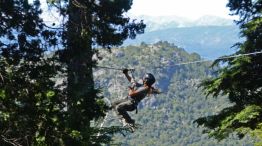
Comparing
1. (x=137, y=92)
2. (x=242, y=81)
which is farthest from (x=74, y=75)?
(x=242, y=81)

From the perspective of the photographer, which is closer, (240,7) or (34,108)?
(34,108)

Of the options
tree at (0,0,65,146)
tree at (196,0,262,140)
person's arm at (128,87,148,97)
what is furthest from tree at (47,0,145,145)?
tree at (196,0,262,140)

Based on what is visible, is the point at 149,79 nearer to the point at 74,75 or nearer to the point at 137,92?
the point at 137,92

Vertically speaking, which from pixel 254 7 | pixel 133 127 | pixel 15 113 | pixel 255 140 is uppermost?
pixel 254 7

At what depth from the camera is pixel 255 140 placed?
12500 millimetres

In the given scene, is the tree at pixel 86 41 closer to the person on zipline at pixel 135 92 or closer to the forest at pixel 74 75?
the forest at pixel 74 75

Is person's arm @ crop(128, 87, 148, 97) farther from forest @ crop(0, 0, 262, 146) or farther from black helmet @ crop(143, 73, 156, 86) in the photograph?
forest @ crop(0, 0, 262, 146)

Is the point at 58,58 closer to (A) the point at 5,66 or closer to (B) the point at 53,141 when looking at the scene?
(A) the point at 5,66

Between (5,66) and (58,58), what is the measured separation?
7.62ft

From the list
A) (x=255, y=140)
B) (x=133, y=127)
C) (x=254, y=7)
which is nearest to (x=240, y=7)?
(x=254, y=7)

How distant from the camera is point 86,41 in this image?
13.5 meters

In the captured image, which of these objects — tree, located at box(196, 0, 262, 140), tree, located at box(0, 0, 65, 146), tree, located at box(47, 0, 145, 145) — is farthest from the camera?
tree, located at box(196, 0, 262, 140)

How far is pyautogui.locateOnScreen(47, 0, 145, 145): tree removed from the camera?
11171 mm

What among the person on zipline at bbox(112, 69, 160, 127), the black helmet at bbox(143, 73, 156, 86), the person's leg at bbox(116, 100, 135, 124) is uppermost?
the black helmet at bbox(143, 73, 156, 86)
